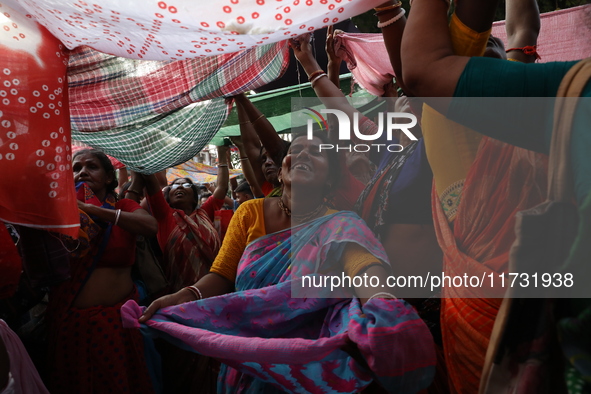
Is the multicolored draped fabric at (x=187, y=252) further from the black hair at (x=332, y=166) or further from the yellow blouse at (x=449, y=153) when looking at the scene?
the yellow blouse at (x=449, y=153)

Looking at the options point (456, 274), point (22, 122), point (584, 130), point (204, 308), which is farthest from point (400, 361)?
point (22, 122)

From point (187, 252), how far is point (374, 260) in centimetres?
275

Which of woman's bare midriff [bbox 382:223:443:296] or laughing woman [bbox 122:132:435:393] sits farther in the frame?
woman's bare midriff [bbox 382:223:443:296]

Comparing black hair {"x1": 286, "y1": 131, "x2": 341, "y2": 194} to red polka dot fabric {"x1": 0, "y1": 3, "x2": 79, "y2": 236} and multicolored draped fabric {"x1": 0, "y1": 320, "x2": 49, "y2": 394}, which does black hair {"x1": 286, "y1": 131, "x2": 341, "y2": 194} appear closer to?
red polka dot fabric {"x1": 0, "y1": 3, "x2": 79, "y2": 236}

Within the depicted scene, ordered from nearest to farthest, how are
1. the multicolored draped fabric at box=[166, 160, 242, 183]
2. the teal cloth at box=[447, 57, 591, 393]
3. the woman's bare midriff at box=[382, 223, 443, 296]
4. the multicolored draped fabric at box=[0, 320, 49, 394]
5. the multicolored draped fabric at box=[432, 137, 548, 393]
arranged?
1. the teal cloth at box=[447, 57, 591, 393]
2. the multicolored draped fabric at box=[432, 137, 548, 393]
3. the woman's bare midriff at box=[382, 223, 443, 296]
4. the multicolored draped fabric at box=[0, 320, 49, 394]
5. the multicolored draped fabric at box=[166, 160, 242, 183]

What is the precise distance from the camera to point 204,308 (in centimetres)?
213

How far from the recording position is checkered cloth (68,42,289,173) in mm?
2678

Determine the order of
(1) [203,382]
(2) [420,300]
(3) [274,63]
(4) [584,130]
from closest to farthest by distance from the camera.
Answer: (4) [584,130] → (2) [420,300] → (3) [274,63] → (1) [203,382]

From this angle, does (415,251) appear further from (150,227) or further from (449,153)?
(150,227)

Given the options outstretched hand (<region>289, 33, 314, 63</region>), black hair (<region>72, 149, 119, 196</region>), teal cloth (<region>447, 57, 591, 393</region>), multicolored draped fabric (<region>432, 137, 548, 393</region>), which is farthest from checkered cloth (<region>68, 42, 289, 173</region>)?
teal cloth (<region>447, 57, 591, 393</region>)

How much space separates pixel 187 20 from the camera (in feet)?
6.28

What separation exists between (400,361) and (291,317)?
666mm

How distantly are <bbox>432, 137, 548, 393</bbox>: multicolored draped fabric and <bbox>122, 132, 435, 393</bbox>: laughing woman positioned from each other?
0.14 meters

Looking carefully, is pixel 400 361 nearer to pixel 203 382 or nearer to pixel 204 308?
pixel 204 308
